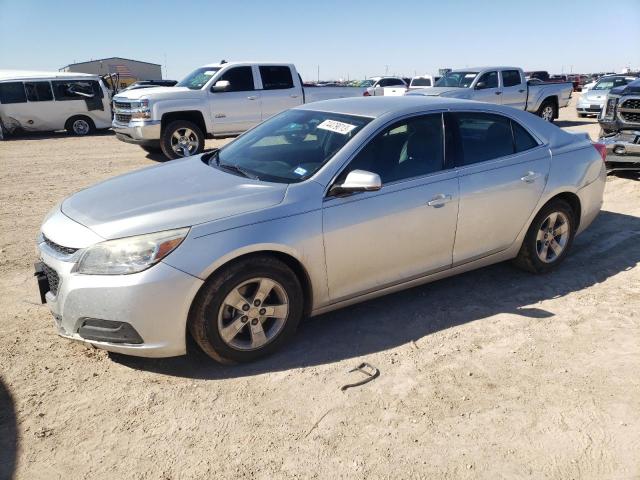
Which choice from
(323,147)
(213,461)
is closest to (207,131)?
(323,147)

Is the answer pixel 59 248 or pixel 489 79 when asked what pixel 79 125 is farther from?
pixel 59 248

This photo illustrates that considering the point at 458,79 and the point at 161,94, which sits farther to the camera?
Result: the point at 458,79

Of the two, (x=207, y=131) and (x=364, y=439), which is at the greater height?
(x=207, y=131)

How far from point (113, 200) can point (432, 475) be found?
2.52m

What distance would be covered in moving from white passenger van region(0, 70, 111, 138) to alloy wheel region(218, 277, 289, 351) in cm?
1642

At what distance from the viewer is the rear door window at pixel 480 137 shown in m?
3.94

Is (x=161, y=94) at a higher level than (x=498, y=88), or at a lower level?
higher

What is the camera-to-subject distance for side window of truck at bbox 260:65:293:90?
1147cm

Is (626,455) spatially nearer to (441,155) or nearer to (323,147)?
(441,155)

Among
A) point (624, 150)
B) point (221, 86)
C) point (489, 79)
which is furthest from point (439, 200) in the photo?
point (489, 79)

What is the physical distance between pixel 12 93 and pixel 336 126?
1624 centimetres

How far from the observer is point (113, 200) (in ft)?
10.9

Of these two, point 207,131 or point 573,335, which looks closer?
point 573,335

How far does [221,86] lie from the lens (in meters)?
10.5
